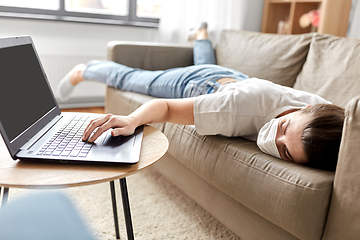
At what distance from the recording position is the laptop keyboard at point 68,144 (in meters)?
0.69

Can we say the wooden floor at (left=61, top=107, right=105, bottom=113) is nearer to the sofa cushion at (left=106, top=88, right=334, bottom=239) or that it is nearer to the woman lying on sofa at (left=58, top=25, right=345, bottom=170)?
the woman lying on sofa at (left=58, top=25, right=345, bottom=170)

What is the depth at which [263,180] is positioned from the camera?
2.95 feet

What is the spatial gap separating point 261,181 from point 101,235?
1.96ft

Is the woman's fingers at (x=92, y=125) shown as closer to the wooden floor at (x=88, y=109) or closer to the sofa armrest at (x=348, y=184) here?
the sofa armrest at (x=348, y=184)

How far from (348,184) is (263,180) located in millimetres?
214

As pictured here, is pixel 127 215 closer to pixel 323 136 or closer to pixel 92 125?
pixel 92 125

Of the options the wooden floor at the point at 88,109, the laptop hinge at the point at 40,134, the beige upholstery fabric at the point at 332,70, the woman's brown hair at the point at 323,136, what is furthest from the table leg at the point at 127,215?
the wooden floor at the point at 88,109

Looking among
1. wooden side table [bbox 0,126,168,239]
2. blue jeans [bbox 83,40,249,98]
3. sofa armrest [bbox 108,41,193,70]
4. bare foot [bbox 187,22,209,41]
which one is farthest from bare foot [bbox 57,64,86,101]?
wooden side table [bbox 0,126,168,239]

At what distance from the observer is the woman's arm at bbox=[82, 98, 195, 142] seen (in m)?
0.81

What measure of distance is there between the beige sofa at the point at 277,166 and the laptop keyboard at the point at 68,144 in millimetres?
447

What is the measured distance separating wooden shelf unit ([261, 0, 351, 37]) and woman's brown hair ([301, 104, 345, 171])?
157cm

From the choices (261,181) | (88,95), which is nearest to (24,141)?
(261,181)

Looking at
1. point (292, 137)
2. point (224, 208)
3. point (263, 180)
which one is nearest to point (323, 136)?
point (292, 137)

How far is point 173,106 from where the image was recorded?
1.07 meters
